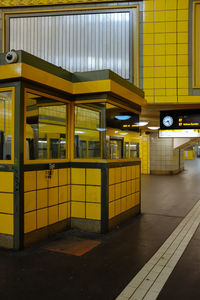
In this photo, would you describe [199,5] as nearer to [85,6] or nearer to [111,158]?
[85,6]

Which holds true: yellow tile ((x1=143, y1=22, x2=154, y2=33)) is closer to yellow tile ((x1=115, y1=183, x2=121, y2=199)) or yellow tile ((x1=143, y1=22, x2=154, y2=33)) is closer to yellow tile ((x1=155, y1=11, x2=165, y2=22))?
yellow tile ((x1=155, y1=11, x2=165, y2=22))

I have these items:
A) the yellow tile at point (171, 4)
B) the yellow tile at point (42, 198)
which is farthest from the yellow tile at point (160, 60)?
the yellow tile at point (42, 198)

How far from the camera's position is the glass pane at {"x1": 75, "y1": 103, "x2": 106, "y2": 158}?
530cm

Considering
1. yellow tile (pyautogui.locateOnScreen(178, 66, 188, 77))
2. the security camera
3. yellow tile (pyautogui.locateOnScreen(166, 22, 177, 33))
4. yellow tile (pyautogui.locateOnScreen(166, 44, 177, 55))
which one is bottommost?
the security camera

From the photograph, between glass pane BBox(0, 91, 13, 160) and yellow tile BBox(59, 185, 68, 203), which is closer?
glass pane BBox(0, 91, 13, 160)

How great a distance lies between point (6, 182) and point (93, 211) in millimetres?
1742

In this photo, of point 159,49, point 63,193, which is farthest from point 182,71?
point 63,193

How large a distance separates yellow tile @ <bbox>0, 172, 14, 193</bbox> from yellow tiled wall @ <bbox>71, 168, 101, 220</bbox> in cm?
140

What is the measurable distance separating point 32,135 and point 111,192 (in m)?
1.86

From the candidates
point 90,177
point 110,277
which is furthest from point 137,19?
point 110,277

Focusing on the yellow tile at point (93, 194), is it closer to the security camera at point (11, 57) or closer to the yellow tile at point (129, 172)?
the yellow tile at point (129, 172)

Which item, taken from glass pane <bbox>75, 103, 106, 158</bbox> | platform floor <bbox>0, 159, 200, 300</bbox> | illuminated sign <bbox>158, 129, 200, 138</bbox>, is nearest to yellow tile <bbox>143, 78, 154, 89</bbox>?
illuminated sign <bbox>158, 129, 200, 138</bbox>

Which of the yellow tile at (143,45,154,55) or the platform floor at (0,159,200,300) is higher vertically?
the yellow tile at (143,45,154,55)

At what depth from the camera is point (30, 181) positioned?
14.4 ft
